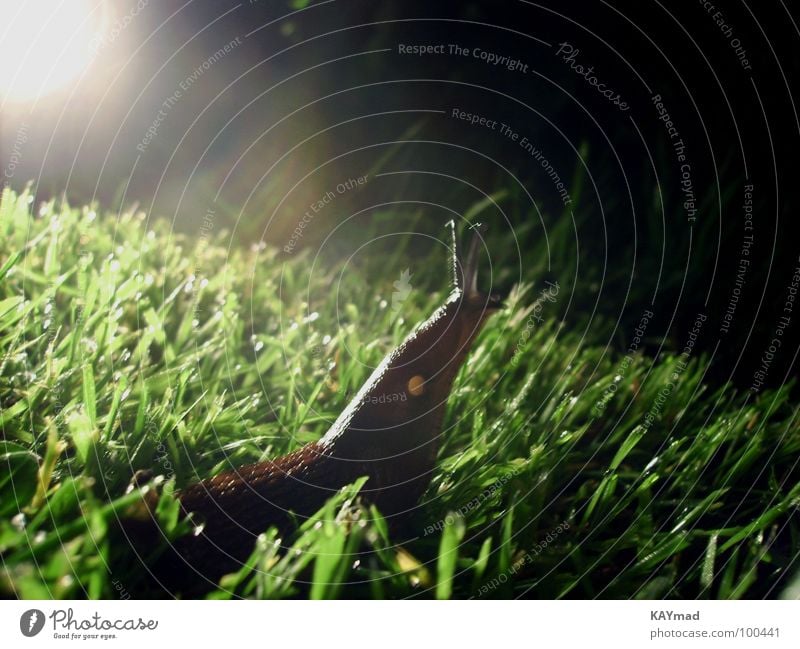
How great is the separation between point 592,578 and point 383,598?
19 cm

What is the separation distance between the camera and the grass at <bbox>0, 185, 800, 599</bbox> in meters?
0.54

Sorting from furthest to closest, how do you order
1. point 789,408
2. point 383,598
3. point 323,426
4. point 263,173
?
1. point 263,173
2. point 789,408
3. point 323,426
4. point 383,598

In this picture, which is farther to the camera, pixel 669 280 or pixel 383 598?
pixel 669 280

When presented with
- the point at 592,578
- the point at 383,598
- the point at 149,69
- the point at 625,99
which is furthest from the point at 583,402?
the point at 149,69

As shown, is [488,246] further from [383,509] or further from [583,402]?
[383,509]

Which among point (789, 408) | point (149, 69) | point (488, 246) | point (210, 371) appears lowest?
point (789, 408)

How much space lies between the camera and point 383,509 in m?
0.58
